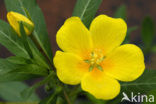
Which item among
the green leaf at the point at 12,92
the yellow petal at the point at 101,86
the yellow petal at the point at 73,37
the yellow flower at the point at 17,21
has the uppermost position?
the yellow flower at the point at 17,21

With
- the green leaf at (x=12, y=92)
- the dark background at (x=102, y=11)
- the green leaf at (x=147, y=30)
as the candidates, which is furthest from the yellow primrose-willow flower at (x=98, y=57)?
the dark background at (x=102, y=11)

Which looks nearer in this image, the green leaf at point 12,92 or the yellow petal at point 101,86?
the yellow petal at point 101,86

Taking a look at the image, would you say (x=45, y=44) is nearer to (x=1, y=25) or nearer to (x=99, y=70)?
(x=1, y=25)

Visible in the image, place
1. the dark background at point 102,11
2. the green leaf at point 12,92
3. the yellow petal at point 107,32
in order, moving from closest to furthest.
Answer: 1. the yellow petal at point 107,32
2. the green leaf at point 12,92
3. the dark background at point 102,11

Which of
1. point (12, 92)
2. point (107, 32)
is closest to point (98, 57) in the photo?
point (107, 32)

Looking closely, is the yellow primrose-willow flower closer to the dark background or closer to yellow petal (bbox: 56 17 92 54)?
yellow petal (bbox: 56 17 92 54)

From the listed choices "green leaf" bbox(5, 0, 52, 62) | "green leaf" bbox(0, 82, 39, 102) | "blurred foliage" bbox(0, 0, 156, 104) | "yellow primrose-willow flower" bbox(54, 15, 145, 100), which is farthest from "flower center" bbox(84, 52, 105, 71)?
"green leaf" bbox(0, 82, 39, 102)

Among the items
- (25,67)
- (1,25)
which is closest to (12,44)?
(1,25)

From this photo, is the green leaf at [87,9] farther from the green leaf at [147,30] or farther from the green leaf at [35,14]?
the green leaf at [147,30]
